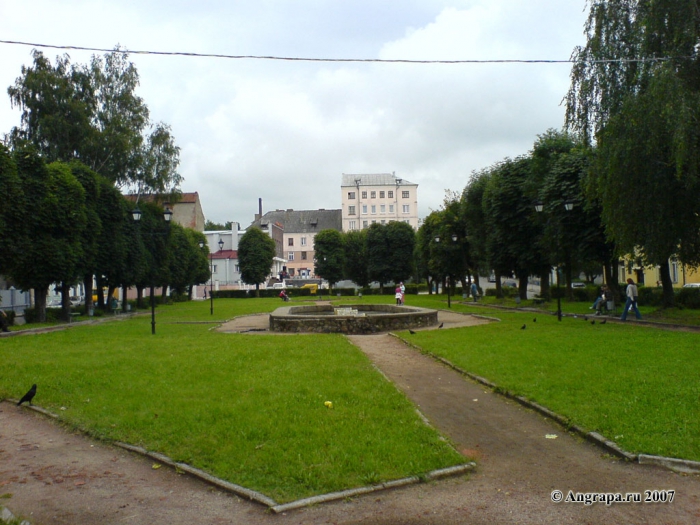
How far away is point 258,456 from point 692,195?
68.0 feet

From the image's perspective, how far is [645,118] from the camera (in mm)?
20844

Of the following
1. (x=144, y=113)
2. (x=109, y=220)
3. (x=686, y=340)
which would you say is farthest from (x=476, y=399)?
(x=144, y=113)

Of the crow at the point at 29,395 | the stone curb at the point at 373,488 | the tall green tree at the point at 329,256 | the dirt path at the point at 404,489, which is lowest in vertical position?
the dirt path at the point at 404,489

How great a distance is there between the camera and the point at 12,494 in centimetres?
586

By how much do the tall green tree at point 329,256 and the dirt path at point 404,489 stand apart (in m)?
69.3

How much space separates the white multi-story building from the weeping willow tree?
3304 inches

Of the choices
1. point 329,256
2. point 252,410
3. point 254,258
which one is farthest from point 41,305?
point 329,256

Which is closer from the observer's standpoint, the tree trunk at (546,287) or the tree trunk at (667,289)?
the tree trunk at (667,289)

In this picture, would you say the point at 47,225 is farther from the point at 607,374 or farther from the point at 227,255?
the point at 227,255

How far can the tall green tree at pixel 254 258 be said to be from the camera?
257 ft

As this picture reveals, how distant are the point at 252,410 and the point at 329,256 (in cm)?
6916

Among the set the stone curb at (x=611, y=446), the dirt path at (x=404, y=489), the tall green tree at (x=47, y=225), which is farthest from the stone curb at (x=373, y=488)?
the tall green tree at (x=47, y=225)

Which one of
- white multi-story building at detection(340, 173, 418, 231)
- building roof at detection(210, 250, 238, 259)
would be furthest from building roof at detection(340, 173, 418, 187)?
building roof at detection(210, 250, 238, 259)

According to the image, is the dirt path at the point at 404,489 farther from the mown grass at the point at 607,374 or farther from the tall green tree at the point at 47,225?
the tall green tree at the point at 47,225
